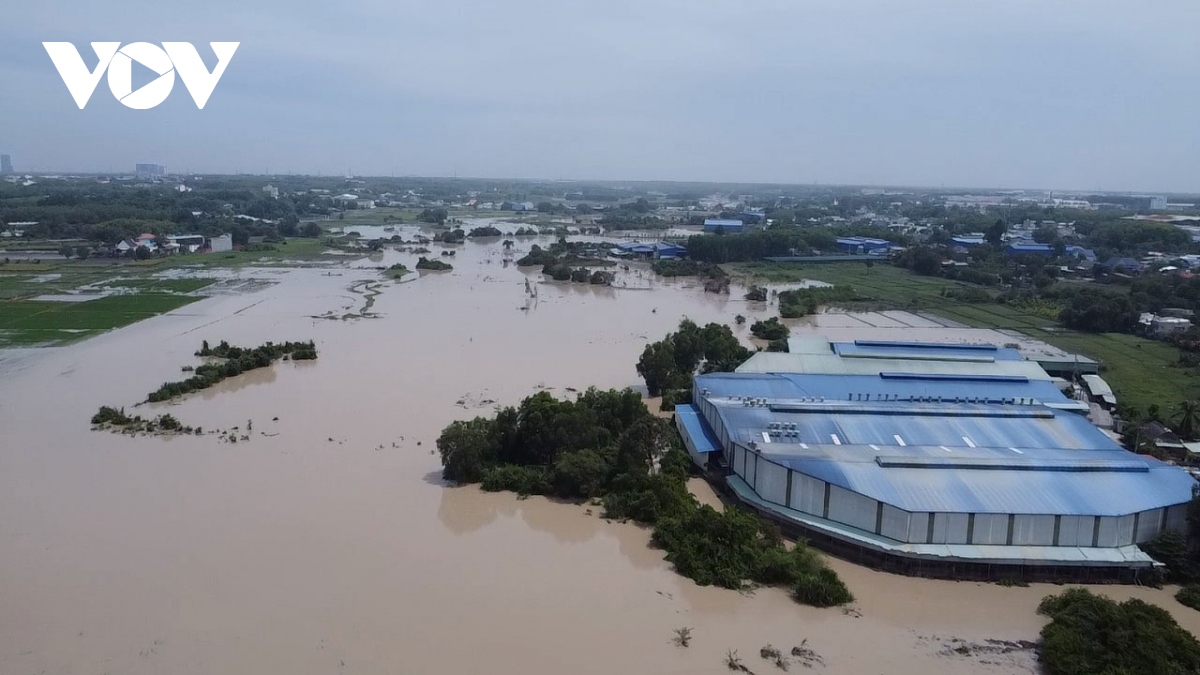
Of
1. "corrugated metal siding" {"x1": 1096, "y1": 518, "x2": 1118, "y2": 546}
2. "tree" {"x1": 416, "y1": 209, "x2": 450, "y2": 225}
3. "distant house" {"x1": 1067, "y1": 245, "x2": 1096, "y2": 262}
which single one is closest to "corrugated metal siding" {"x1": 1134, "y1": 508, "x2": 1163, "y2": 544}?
"corrugated metal siding" {"x1": 1096, "y1": 518, "x2": 1118, "y2": 546}

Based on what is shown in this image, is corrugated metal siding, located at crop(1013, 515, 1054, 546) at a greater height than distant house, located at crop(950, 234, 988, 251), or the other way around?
distant house, located at crop(950, 234, 988, 251)

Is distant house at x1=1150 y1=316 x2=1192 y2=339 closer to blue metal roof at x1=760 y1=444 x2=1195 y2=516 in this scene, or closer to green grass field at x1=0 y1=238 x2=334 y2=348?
blue metal roof at x1=760 y1=444 x2=1195 y2=516

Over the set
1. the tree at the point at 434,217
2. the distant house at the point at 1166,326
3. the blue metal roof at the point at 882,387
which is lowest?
the distant house at the point at 1166,326

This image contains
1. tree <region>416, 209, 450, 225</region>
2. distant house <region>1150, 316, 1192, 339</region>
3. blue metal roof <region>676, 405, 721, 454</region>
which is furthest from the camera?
tree <region>416, 209, 450, 225</region>

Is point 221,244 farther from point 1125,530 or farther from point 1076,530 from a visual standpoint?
point 1125,530

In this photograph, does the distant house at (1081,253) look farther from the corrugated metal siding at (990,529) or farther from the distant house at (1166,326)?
the corrugated metal siding at (990,529)

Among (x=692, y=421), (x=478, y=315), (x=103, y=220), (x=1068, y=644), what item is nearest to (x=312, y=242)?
(x=103, y=220)

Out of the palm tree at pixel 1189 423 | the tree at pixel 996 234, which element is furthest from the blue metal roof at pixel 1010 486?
the tree at pixel 996 234
